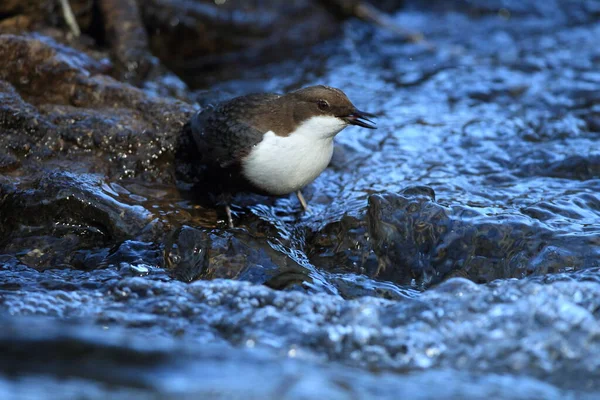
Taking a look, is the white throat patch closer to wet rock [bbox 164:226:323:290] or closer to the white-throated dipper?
the white-throated dipper

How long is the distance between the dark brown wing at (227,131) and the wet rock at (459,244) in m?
0.81

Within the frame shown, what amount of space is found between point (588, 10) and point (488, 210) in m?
5.80

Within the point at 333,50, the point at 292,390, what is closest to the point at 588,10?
the point at 333,50

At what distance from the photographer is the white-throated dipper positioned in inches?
171

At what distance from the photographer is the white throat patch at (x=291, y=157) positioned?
434cm

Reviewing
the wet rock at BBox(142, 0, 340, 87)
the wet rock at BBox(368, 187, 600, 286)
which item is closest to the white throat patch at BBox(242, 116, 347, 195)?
the wet rock at BBox(368, 187, 600, 286)

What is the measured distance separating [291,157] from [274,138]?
0.15 metres

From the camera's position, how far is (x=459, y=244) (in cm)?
420

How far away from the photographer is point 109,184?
14.8ft

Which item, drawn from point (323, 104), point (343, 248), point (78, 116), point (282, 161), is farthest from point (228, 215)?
point (78, 116)

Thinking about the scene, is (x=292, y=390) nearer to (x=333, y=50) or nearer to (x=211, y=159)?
(x=211, y=159)

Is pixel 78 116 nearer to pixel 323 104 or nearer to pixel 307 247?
pixel 323 104

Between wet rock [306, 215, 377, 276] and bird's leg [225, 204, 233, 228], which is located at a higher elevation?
bird's leg [225, 204, 233, 228]

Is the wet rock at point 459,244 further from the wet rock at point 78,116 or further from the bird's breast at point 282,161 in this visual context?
the wet rock at point 78,116
